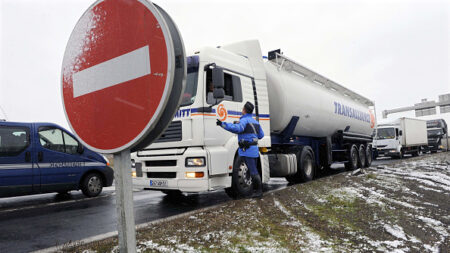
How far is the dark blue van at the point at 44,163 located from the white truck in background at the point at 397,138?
20.0m

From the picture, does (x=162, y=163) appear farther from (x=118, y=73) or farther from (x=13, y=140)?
(x=118, y=73)

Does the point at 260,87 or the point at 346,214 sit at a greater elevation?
the point at 260,87

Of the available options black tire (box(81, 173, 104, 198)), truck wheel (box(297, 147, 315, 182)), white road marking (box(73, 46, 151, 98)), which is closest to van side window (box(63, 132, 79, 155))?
black tire (box(81, 173, 104, 198))

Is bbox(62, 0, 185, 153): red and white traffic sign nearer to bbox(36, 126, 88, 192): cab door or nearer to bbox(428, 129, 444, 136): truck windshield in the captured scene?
bbox(36, 126, 88, 192): cab door

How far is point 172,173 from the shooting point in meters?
5.65

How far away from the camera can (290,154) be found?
8.34 m

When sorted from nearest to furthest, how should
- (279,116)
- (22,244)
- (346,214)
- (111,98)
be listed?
1. (111,98)
2. (22,244)
3. (346,214)
4. (279,116)

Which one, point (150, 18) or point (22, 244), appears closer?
point (150, 18)

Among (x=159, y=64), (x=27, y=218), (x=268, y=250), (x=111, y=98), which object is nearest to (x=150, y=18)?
(x=159, y=64)

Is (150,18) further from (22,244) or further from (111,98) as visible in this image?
(22,244)

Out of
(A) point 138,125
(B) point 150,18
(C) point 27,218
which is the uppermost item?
(B) point 150,18

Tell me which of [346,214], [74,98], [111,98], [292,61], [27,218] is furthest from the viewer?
[292,61]

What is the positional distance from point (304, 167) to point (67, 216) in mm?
6134

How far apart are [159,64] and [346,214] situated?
13.0ft
